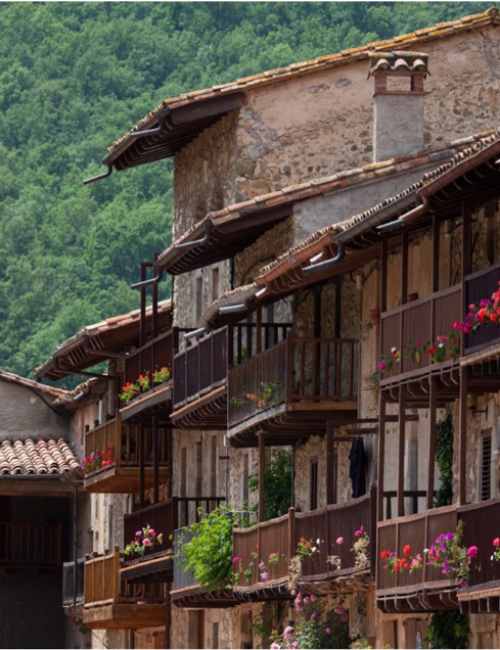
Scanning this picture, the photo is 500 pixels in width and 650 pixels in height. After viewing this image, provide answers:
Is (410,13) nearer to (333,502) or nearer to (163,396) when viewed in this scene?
(163,396)

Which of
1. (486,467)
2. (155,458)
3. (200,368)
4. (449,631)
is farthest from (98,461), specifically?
(486,467)

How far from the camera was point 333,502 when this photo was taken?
30734 millimetres

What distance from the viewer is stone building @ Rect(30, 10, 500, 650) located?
2672 centimetres

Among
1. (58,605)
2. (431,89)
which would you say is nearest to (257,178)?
(431,89)

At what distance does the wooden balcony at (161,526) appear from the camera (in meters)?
40.7

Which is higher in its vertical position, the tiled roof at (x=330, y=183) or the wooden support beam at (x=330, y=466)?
the tiled roof at (x=330, y=183)

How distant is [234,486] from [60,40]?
95.8 m

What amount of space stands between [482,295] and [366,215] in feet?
10.6

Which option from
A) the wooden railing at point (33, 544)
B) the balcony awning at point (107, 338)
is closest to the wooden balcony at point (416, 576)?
the balcony awning at point (107, 338)

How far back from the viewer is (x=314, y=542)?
101 feet

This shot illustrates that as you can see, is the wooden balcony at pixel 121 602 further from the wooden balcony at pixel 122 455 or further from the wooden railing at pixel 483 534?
the wooden railing at pixel 483 534

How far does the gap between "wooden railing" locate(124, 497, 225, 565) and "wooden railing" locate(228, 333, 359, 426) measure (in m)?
5.07

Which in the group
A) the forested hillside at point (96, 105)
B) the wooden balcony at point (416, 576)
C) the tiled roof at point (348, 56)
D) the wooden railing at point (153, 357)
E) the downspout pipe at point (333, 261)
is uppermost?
the forested hillside at point (96, 105)

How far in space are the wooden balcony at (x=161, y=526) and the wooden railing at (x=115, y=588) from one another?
0.31 m
